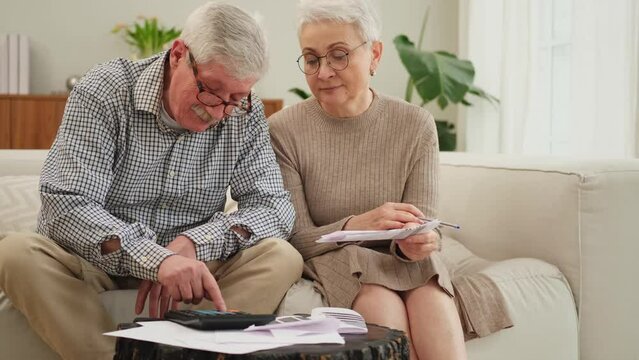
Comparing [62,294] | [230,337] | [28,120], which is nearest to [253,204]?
[62,294]

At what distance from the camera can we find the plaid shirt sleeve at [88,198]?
1.86 m

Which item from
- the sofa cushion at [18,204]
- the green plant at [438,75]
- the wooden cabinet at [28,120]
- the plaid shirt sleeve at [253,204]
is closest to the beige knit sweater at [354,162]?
the plaid shirt sleeve at [253,204]

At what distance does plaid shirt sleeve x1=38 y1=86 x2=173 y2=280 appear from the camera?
6.10 ft

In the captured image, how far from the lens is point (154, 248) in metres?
1.83

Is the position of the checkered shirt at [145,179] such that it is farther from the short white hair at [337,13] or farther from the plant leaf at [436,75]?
the plant leaf at [436,75]

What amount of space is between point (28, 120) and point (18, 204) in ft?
8.37

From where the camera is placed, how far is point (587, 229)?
8.02 feet

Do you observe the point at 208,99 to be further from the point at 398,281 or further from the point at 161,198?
the point at 398,281

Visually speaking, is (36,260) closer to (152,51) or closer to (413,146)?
(413,146)

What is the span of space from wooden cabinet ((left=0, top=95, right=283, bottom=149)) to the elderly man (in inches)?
113

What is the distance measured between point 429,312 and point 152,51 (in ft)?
11.4

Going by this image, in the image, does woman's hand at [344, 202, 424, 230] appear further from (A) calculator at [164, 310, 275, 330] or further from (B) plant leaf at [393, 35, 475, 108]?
(B) plant leaf at [393, 35, 475, 108]

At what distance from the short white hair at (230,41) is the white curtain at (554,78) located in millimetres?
2023

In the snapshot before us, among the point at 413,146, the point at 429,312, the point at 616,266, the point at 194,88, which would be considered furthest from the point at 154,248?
the point at 616,266
